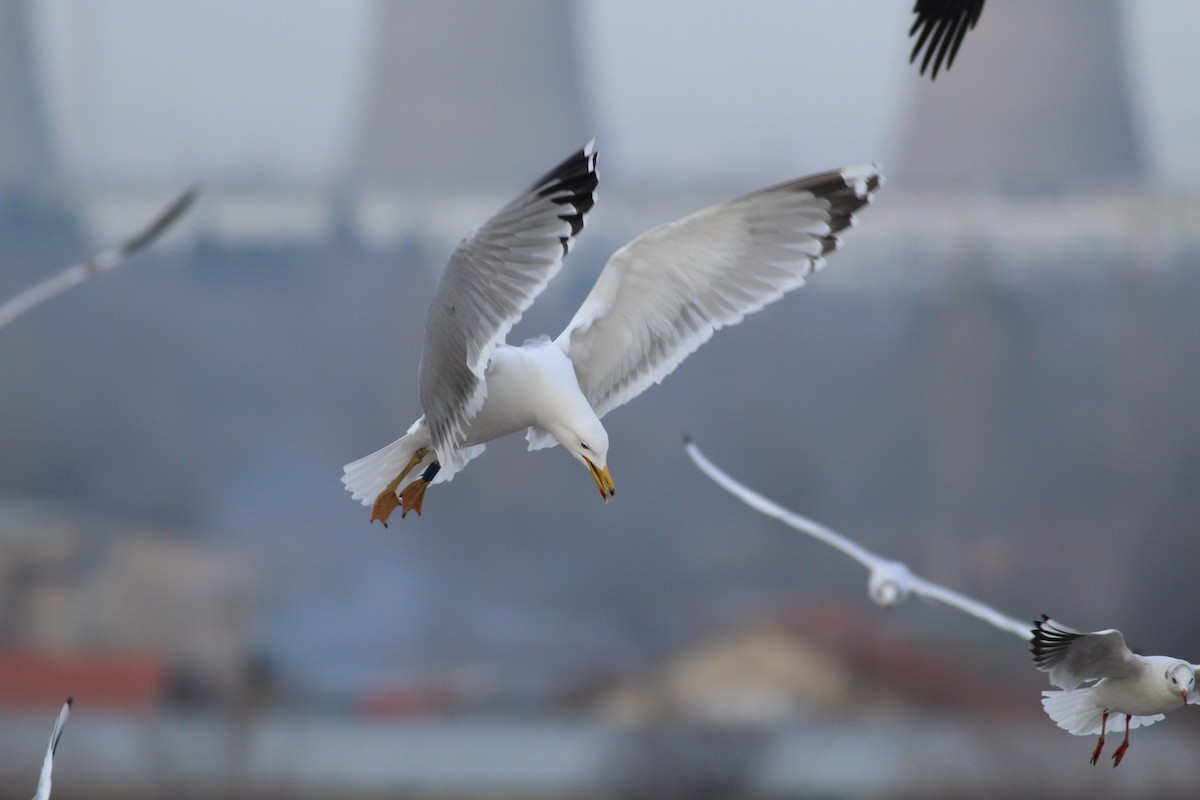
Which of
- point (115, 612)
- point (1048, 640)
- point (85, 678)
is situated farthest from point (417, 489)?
point (85, 678)

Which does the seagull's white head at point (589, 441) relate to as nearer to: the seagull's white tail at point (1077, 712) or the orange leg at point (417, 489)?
the orange leg at point (417, 489)

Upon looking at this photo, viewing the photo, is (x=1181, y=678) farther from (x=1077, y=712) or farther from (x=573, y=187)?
(x=573, y=187)

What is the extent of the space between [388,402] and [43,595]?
5.42 meters

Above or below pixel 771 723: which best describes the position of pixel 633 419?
above

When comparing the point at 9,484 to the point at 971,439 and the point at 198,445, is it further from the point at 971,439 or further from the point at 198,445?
the point at 971,439

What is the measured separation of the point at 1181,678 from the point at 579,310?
1.53 m

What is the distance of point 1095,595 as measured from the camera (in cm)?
2166

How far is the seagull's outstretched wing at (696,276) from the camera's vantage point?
11.6 feet

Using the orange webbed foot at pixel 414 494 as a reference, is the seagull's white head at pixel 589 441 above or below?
below

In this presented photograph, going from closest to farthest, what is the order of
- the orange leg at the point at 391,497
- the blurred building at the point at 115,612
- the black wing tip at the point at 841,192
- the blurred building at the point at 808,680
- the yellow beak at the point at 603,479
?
the yellow beak at the point at 603,479
the black wing tip at the point at 841,192
the orange leg at the point at 391,497
the blurred building at the point at 808,680
the blurred building at the point at 115,612

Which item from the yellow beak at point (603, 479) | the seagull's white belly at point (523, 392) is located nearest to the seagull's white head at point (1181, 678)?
the yellow beak at point (603, 479)

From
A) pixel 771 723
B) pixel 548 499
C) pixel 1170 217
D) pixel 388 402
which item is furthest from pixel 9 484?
pixel 1170 217

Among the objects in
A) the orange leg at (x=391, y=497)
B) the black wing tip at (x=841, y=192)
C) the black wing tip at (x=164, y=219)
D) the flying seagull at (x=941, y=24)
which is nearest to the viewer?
the flying seagull at (x=941, y=24)

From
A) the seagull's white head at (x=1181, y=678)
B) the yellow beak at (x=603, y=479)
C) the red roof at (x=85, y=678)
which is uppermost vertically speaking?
the red roof at (x=85, y=678)
